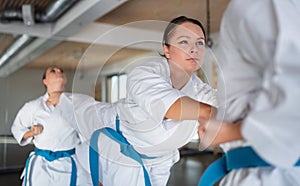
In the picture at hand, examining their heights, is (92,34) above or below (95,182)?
above

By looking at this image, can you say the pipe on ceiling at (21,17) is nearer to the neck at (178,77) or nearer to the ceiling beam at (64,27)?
the ceiling beam at (64,27)

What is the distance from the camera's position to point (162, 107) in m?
0.69

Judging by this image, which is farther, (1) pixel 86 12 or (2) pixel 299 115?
(1) pixel 86 12

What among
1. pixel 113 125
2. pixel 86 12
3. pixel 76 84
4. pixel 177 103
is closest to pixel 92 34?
pixel 86 12

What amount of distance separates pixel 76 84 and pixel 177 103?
0.86 metres

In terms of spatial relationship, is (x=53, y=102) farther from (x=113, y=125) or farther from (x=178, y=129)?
(x=178, y=129)

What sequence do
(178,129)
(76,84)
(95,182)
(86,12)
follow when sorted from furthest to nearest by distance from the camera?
(86,12)
(76,84)
(95,182)
(178,129)

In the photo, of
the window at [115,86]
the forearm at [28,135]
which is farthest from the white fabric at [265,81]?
the forearm at [28,135]

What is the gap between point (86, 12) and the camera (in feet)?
11.1

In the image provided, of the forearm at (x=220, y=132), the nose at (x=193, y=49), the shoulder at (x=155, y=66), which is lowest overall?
the forearm at (x=220, y=132)

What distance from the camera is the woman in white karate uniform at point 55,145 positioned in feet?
5.52

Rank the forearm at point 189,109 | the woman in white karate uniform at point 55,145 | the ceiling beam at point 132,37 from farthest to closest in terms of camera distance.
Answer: the woman in white karate uniform at point 55,145, the ceiling beam at point 132,37, the forearm at point 189,109

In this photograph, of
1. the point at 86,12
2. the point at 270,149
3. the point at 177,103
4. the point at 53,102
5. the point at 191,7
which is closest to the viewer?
the point at 270,149

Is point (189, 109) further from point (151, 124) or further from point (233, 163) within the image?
point (151, 124)
